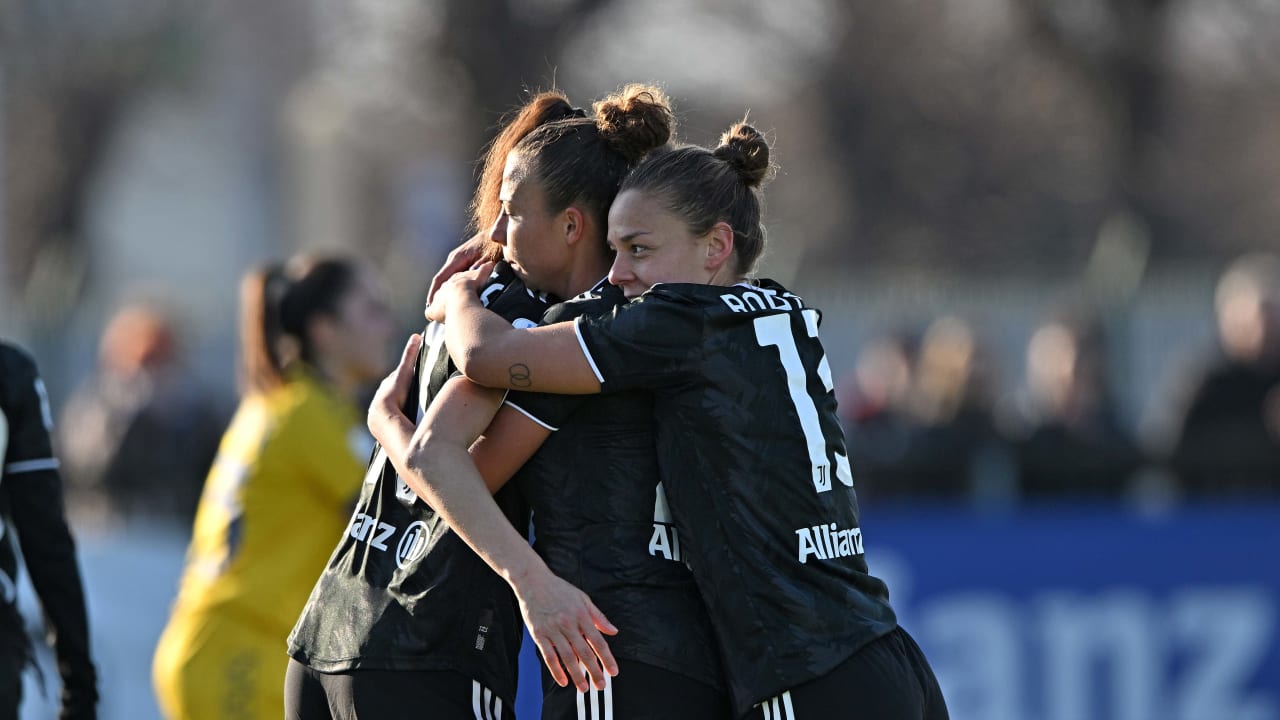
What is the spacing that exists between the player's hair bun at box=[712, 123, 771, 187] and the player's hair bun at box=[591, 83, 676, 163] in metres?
0.14

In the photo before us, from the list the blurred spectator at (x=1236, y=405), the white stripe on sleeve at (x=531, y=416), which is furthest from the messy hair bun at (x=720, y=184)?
the blurred spectator at (x=1236, y=405)

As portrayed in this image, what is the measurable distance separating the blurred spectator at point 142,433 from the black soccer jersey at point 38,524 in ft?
16.6

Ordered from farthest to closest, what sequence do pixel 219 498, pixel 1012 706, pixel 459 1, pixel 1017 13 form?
pixel 1017 13
pixel 459 1
pixel 1012 706
pixel 219 498

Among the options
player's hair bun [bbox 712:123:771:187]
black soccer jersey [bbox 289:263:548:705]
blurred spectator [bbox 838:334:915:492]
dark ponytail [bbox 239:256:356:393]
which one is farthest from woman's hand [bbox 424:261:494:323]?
blurred spectator [bbox 838:334:915:492]

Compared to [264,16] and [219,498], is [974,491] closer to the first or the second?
[219,498]

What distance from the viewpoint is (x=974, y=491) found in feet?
29.3

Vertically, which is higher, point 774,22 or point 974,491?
point 774,22

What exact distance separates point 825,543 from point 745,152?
794 mm

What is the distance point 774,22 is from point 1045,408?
1587 centimetres

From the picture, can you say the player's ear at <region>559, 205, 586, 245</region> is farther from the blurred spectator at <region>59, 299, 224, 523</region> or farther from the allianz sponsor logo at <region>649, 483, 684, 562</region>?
the blurred spectator at <region>59, 299, 224, 523</region>

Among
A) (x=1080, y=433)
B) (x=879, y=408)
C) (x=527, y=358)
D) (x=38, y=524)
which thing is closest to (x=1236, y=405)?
(x=1080, y=433)

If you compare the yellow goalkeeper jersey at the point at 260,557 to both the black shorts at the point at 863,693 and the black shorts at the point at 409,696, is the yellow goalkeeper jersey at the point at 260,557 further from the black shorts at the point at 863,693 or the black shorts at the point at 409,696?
the black shorts at the point at 863,693

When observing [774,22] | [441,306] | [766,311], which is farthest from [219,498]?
[774,22]

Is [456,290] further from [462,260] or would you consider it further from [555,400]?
[555,400]
